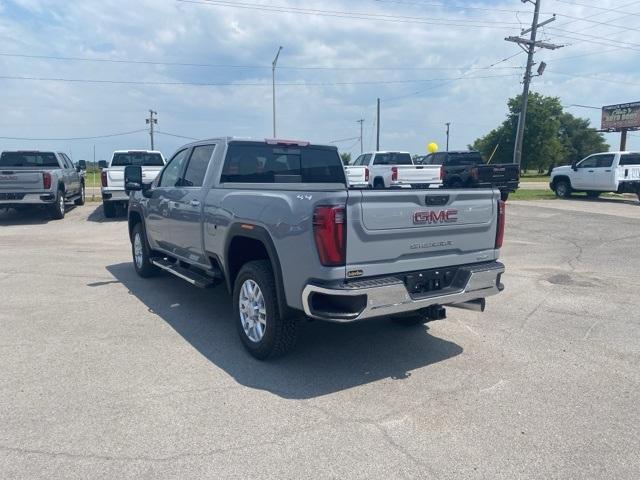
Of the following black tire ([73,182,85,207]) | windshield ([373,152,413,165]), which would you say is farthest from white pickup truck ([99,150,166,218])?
windshield ([373,152,413,165])

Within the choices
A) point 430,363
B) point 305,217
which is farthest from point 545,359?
point 305,217

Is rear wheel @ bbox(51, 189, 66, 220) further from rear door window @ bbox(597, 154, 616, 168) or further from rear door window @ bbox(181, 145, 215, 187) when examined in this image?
rear door window @ bbox(597, 154, 616, 168)

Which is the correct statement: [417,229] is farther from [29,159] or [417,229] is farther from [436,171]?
[29,159]

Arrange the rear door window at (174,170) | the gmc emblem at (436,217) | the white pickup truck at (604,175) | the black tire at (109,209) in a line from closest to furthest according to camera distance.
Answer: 1. the gmc emblem at (436,217)
2. the rear door window at (174,170)
3. the black tire at (109,209)
4. the white pickup truck at (604,175)

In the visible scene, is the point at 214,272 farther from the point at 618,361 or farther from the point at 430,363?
the point at 618,361

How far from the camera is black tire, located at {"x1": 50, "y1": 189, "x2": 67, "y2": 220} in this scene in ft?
48.1

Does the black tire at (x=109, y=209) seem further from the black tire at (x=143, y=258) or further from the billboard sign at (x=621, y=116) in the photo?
the billboard sign at (x=621, y=116)

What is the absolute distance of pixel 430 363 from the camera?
4449 mm

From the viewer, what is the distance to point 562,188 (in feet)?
74.3

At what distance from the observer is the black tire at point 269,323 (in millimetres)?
4160

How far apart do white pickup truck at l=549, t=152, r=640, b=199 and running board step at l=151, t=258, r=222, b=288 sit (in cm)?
1915

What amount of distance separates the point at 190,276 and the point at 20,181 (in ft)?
35.1

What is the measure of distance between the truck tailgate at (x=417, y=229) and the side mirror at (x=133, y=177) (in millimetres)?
4218

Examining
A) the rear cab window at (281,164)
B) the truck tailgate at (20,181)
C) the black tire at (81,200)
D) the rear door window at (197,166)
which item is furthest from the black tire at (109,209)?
the rear cab window at (281,164)
